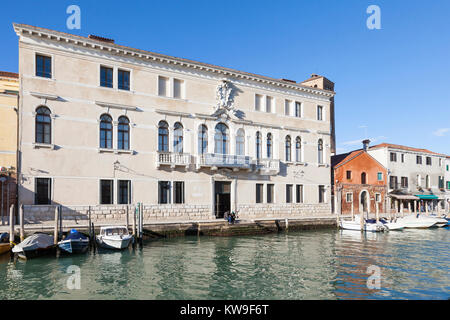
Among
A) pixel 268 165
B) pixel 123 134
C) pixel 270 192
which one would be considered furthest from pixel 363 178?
pixel 123 134

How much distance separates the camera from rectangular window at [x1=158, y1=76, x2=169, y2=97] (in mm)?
22500

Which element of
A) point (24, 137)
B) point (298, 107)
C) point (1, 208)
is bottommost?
point (1, 208)

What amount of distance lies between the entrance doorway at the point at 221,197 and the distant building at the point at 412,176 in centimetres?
1832

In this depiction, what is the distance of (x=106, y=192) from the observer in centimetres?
2028

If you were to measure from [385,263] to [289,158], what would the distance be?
552 inches

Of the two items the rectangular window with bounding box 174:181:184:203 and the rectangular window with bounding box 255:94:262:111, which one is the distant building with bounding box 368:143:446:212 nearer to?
the rectangular window with bounding box 255:94:262:111

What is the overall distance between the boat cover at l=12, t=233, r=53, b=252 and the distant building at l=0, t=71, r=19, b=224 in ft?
14.2

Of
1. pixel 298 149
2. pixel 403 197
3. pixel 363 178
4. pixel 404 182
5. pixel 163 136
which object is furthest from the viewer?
pixel 404 182

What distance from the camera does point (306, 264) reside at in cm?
1372

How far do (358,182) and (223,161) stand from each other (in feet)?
48.6

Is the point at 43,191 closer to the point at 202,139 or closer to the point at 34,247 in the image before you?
the point at 34,247

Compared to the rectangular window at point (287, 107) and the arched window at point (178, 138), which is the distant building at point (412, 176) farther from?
the arched window at point (178, 138)
